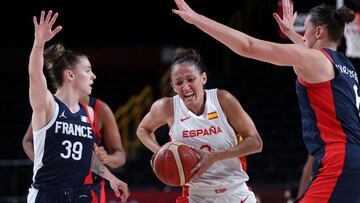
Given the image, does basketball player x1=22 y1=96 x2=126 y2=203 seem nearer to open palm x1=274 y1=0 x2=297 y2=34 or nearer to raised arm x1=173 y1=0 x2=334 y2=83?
open palm x1=274 y1=0 x2=297 y2=34

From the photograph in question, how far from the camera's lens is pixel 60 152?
428cm

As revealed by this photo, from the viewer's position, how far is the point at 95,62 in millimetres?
17391

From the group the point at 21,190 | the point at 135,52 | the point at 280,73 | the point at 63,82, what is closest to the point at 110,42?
the point at 135,52

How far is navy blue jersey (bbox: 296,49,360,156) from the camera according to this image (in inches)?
141

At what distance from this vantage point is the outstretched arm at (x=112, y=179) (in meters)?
4.57

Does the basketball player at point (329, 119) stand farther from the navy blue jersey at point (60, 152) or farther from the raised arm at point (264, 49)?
the navy blue jersey at point (60, 152)

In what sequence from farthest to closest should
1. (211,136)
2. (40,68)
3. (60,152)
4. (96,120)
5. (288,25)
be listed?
(96,120) → (211,136) → (60,152) → (288,25) → (40,68)

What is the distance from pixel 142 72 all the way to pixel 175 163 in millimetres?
12318

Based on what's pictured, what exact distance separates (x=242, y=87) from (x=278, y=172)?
3.05 metres

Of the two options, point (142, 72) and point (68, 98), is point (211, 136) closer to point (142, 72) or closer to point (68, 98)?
point (68, 98)

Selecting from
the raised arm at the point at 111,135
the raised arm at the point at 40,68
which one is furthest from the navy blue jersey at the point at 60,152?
the raised arm at the point at 111,135

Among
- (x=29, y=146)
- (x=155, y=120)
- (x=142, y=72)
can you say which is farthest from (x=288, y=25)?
(x=142, y=72)

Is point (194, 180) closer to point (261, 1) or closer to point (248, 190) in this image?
point (248, 190)

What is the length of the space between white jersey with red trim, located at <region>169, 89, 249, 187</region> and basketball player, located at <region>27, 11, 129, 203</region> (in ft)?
1.98
